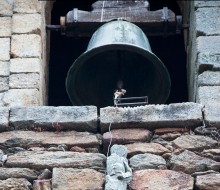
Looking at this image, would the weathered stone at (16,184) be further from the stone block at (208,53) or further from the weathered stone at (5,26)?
the weathered stone at (5,26)

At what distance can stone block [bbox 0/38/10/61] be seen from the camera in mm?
6289

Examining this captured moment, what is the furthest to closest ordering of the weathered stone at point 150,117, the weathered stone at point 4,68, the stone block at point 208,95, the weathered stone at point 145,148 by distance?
the weathered stone at point 4,68
the stone block at point 208,95
the weathered stone at point 150,117
the weathered stone at point 145,148

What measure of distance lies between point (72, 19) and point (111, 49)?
2.41 ft

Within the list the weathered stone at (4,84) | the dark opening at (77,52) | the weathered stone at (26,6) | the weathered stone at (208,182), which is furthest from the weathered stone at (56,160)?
the dark opening at (77,52)

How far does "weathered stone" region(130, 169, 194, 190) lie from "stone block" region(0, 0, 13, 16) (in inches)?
77.5

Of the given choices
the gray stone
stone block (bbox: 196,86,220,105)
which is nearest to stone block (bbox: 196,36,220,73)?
the gray stone

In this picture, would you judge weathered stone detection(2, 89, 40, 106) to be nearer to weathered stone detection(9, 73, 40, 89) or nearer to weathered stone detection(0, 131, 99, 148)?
weathered stone detection(9, 73, 40, 89)

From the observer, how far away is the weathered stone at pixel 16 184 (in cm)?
491

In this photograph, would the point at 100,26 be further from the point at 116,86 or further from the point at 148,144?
the point at 148,144

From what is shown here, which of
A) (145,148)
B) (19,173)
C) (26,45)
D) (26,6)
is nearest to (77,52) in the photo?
(26,6)

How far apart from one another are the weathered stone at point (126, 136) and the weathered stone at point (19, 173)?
1.40ft

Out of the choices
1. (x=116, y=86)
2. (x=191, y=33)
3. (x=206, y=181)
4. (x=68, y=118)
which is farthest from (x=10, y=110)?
(x=191, y=33)

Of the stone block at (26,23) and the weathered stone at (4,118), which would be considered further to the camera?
the stone block at (26,23)

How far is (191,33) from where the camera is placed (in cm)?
665
